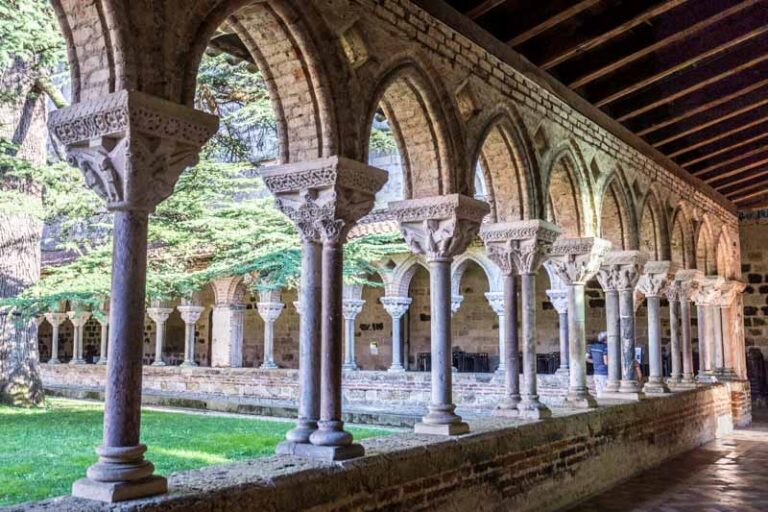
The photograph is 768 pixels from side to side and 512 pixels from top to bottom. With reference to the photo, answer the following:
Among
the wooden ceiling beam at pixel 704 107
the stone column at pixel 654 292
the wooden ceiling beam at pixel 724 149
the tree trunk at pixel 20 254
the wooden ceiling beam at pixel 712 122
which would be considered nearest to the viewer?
Answer: the wooden ceiling beam at pixel 704 107

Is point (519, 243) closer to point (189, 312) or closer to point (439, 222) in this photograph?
point (439, 222)

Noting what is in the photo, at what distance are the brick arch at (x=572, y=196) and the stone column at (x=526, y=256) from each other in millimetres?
1026

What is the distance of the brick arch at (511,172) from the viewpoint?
21.4ft

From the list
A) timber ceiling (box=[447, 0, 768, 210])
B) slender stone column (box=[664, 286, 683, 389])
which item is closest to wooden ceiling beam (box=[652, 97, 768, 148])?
timber ceiling (box=[447, 0, 768, 210])

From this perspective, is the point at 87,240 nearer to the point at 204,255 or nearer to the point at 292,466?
the point at 204,255

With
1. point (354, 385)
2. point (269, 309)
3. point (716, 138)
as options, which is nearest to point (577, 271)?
point (716, 138)

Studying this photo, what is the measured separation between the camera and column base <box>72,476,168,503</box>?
297 centimetres

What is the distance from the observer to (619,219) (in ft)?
28.8

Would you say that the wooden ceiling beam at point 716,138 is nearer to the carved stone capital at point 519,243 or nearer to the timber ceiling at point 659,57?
the timber ceiling at point 659,57

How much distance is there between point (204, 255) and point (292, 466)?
963 centimetres

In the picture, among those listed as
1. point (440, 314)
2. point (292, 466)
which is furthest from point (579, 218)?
point (292, 466)

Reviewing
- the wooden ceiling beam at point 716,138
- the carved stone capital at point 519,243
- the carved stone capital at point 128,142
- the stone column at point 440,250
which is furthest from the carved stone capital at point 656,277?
the carved stone capital at point 128,142

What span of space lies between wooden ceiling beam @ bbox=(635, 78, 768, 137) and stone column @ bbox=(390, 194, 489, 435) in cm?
397

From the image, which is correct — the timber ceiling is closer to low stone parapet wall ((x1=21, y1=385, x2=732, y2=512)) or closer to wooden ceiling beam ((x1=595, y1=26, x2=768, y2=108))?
wooden ceiling beam ((x1=595, y1=26, x2=768, y2=108))
